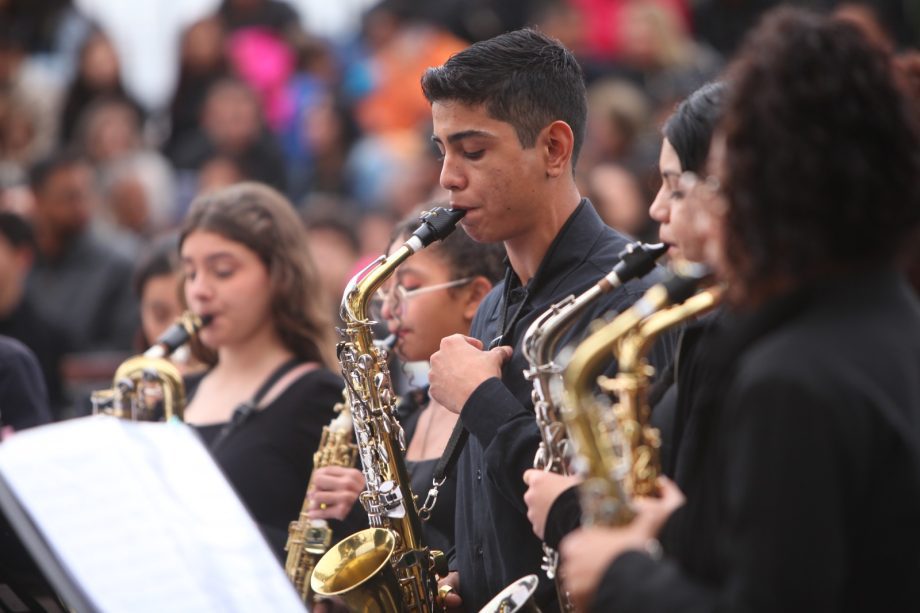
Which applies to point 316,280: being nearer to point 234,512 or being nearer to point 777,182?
point 234,512

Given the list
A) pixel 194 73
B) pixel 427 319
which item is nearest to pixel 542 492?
pixel 427 319

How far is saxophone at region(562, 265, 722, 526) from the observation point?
227 centimetres

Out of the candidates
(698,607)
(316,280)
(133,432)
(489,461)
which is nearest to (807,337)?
(698,607)

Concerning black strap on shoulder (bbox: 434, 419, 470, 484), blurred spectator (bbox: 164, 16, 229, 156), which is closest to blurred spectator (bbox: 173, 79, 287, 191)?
blurred spectator (bbox: 164, 16, 229, 156)

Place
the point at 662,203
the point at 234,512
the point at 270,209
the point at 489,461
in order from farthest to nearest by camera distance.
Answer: the point at 270,209 → the point at 662,203 → the point at 489,461 → the point at 234,512

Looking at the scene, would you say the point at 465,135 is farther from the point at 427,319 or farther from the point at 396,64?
the point at 396,64

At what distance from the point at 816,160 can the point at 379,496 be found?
197 centimetres

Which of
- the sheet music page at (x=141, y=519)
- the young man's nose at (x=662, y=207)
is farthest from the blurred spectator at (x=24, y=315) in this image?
the young man's nose at (x=662, y=207)

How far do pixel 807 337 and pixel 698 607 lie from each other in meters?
0.45

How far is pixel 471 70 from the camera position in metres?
3.38

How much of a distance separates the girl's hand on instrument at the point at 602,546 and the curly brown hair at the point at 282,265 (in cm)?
250

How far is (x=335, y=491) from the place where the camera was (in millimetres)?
4035

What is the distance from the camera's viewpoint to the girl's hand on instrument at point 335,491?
402 centimetres

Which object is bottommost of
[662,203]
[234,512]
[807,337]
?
[234,512]
